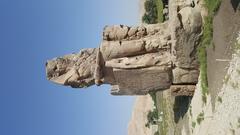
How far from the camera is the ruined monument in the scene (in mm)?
18703

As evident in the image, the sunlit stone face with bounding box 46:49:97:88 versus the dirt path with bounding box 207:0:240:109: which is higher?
the dirt path with bounding box 207:0:240:109

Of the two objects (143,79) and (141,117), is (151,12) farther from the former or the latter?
(143,79)

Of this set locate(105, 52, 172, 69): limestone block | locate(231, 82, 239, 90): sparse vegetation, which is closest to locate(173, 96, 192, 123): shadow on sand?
locate(105, 52, 172, 69): limestone block

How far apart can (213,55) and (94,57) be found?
6.01 meters

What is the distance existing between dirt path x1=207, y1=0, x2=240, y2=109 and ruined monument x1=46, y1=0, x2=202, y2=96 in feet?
3.23

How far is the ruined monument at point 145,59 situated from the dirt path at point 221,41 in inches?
38.8

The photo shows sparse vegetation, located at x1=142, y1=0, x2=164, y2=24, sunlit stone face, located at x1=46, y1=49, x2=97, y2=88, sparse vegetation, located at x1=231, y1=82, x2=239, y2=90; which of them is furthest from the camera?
sparse vegetation, located at x1=142, y1=0, x2=164, y2=24

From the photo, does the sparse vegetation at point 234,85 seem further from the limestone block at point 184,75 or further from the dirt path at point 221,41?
the limestone block at point 184,75

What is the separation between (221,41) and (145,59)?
3.91 meters

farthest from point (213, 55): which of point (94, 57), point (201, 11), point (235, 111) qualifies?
point (94, 57)

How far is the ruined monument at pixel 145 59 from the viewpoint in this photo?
1870cm

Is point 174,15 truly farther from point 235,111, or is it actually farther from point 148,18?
point 148,18

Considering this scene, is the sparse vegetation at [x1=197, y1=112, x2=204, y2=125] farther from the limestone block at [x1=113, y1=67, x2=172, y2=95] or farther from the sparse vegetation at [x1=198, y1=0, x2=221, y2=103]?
the limestone block at [x1=113, y1=67, x2=172, y2=95]

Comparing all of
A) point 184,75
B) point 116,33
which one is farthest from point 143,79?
point 116,33
